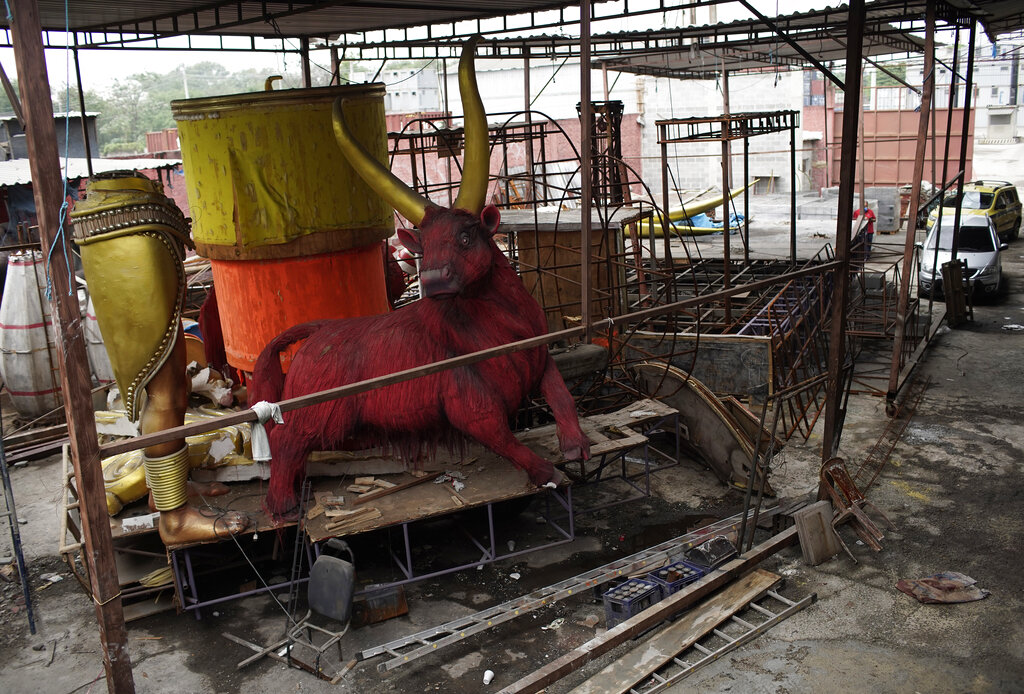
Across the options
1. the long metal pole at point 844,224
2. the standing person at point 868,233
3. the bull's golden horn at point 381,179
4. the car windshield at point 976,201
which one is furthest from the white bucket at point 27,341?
the car windshield at point 976,201

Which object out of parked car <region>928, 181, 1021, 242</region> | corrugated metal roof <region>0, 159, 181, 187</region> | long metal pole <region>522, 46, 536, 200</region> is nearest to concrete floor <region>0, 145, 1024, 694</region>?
long metal pole <region>522, 46, 536, 200</region>

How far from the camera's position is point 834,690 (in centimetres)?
568

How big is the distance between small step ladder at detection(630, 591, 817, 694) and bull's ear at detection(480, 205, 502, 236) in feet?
11.5

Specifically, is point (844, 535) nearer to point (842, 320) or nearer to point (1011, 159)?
point (842, 320)

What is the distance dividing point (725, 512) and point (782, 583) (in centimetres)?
176

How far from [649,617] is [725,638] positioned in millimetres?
558

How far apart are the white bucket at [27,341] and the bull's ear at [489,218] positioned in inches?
314

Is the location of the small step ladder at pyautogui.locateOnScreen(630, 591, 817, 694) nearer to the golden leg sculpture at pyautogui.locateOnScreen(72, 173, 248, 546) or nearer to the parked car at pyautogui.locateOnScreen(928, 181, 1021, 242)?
the golden leg sculpture at pyautogui.locateOnScreen(72, 173, 248, 546)

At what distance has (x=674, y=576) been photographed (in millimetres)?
7148

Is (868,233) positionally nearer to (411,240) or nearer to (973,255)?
(973,255)

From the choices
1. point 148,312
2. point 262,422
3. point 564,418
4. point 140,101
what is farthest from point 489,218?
point 140,101

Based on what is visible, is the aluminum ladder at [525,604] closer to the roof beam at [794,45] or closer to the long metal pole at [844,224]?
the long metal pole at [844,224]

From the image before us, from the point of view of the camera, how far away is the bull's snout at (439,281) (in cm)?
651

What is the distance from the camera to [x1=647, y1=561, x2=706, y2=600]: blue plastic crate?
697 centimetres
